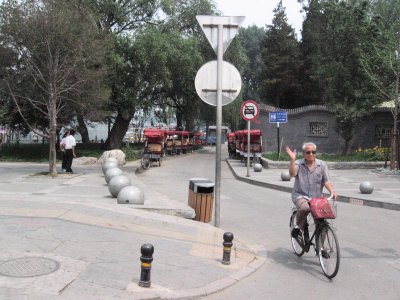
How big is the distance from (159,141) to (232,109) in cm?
1900

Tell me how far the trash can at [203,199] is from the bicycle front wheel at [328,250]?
11.4 ft

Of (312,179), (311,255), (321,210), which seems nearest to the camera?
(321,210)

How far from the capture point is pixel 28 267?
565 centimetres

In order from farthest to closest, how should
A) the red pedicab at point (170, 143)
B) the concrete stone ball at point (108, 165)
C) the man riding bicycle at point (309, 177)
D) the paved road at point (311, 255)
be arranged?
1. the red pedicab at point (170, 143)
2. the concrete stone ball at point (108, 165)
3. the man riding bicycle at point (309, 177)
4. the paved road at point (311, 255)

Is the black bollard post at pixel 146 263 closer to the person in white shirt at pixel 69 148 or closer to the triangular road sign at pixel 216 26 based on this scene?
the triangular road sign at pixel 216 26

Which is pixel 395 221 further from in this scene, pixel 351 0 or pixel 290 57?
pixel 290 57

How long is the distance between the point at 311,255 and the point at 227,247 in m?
1.69

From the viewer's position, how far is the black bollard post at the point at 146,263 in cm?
519

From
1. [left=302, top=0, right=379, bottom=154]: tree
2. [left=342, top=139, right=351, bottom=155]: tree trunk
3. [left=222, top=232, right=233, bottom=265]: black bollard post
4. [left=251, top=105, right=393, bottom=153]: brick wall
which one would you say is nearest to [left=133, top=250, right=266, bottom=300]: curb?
[left=222, top=232, right=233, bottom=265]: black bollard post

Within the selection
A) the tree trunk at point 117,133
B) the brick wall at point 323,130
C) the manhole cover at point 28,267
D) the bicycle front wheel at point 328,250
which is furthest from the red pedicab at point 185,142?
the manhole cover at point 28,267

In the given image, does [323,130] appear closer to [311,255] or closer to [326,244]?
[311,255]

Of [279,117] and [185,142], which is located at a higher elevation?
[279,117]

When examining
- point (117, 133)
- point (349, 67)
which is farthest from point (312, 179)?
point (117, 133)

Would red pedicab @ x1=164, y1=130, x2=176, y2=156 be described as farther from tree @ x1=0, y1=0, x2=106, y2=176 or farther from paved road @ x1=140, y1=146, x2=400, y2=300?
paved road @ x1=140, y1=146, x2=400, y2=300
